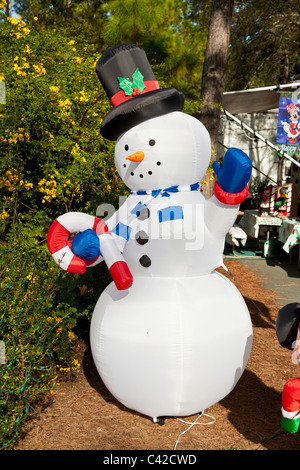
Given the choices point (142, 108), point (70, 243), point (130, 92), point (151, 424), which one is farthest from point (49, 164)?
point (151, 424)

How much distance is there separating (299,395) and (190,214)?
1382 millimetres

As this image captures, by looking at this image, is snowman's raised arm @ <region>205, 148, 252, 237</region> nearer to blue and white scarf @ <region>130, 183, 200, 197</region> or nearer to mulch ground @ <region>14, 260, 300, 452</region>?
blue and white scarf @ <region>130, 183, 200, 197</region>

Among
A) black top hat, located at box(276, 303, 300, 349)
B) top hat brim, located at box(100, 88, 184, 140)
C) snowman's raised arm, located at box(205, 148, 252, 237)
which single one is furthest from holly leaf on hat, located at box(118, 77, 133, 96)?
black top hat, located at box(276, 303, 300, 349)

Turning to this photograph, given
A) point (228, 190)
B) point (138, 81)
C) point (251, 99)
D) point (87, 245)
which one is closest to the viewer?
point (228, 190)

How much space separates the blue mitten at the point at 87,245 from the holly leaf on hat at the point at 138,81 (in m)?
1.12

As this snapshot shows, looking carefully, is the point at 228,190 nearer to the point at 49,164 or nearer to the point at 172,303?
the point at 172,303

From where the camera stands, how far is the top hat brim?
3500 millimetres

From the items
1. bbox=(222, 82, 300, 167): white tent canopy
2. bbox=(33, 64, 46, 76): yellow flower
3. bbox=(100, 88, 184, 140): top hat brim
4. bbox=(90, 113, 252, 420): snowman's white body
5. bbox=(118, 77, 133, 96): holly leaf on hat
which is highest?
bbox=(33, 64, 46, 76): yellow flower

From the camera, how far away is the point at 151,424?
378 cm

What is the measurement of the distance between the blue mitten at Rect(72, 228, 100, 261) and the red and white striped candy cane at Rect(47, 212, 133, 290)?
0.04 meters

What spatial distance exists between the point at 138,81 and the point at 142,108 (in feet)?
0.90

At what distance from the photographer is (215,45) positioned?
8.75 m

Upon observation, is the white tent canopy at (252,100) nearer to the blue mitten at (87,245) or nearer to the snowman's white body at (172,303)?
the snowman's white body at (172,303)

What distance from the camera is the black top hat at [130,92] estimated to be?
3514mm
